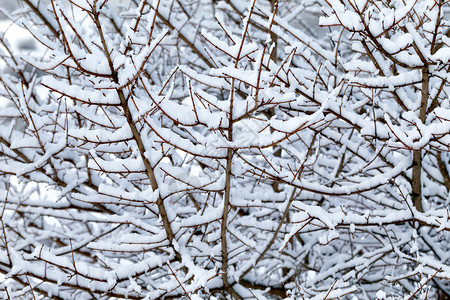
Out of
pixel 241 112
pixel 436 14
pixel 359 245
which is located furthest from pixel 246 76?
pixel 359 245

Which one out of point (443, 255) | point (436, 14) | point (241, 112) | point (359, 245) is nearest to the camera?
point (241, 112)

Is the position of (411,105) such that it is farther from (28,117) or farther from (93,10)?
(28,117)

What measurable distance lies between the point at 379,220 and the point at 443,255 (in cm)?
123

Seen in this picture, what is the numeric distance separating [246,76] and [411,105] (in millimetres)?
1338

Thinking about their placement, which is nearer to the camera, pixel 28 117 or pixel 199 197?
pixel 28 117

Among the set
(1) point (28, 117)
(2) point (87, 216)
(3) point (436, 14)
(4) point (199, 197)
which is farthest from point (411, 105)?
(2) point (87, 216)

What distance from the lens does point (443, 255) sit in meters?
3.30

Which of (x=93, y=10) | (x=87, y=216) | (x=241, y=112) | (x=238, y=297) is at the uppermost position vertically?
(x=87, y=216)

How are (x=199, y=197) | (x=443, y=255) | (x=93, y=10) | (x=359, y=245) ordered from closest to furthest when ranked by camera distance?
(x=93, y=10) < (x=443, y=255) < (x=199, y=197) < (x=359, y=245)

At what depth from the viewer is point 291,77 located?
242 centimetres

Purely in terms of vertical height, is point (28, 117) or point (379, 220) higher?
point (28, 117)

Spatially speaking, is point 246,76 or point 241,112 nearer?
point 246,76

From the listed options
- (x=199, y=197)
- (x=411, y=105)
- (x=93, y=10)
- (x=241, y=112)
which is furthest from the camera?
(x=199, y=197)

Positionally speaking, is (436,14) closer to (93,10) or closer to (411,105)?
Answer: (411,105)
